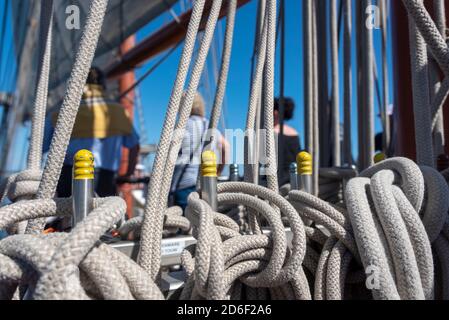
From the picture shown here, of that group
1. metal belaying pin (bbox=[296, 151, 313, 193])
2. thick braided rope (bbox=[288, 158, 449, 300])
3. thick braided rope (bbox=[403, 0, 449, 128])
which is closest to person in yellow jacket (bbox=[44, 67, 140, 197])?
metal belaying pin (bbox=[296, 151, 313, 193])

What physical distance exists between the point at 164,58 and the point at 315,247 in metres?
2.77

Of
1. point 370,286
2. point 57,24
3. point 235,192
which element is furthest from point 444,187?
point 57,24

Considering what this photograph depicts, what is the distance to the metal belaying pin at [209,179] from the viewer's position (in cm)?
65

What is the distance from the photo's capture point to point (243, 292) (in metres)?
0.63

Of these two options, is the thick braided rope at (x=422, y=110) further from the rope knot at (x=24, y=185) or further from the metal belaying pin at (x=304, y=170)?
the rope knot at (x=24, y=185)

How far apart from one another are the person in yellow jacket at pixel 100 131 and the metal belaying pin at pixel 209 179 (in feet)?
3.24

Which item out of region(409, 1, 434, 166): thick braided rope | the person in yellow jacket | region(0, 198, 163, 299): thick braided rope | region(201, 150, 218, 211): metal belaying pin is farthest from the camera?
the person in yellow jacket

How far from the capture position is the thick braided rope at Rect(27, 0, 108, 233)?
56 cm

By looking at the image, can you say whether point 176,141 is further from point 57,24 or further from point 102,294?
point 57,24

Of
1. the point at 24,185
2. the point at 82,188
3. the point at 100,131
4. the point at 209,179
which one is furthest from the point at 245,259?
the point at 100,131

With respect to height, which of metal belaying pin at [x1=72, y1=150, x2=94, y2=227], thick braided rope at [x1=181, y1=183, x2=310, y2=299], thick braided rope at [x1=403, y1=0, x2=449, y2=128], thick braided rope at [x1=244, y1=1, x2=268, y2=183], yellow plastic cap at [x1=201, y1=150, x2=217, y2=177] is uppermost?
thick braided rope at [x1=403, y1=0, x2=449, y2=128]

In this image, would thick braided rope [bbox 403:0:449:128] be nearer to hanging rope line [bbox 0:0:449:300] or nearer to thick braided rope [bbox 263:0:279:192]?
hanging rope line [bbox 0:0:449:300]

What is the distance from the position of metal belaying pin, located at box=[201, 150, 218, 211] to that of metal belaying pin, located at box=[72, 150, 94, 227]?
0.64ft

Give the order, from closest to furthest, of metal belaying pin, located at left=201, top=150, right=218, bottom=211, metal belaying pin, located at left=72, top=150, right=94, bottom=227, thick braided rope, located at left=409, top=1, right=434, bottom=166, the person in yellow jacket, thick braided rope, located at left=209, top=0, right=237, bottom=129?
metal belaying pin, located at left=72, top=150, right=94, bottom=227
metal belaying pin, located at left=201, top=150, right=218, bottom=211
thick braided rope, located at left=409, top=1, right=434, bottom=166
thick braided rope, located at left=209, top=0, right=237, bottom=129
the person in yellow jacket
